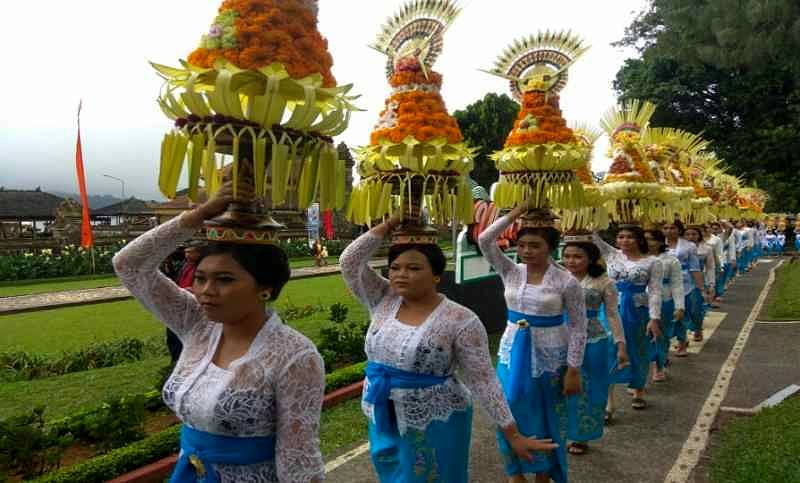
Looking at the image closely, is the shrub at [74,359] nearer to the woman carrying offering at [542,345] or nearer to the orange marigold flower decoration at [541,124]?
the woman carrying offering at [542,345]

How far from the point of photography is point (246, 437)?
1.95 meters

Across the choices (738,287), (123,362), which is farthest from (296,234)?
(123,362)

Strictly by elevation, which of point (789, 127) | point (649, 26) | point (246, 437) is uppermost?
point (649, 26)

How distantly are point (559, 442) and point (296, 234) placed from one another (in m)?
28.1

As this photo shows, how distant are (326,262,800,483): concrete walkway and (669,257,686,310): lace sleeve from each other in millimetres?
961

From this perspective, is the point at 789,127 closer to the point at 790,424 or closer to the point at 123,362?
the point at 790,424

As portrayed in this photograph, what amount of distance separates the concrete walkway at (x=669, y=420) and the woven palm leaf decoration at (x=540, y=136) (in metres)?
1.99

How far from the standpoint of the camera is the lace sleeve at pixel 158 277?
211 cm

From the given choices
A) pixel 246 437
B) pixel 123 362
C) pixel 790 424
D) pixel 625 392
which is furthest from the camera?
pixel 123 362

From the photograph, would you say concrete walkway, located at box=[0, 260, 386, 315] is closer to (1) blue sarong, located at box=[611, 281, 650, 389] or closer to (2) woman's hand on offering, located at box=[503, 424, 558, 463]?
(1) blue sarong, located at box=[611, 281, 650, 389]

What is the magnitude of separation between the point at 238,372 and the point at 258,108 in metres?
0.86

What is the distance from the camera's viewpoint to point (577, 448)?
4770 millimetres

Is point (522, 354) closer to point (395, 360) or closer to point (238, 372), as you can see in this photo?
point (395, 360)

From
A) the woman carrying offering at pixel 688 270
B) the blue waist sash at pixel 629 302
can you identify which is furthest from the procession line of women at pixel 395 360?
the woman carrying offering at pixel 688 270
